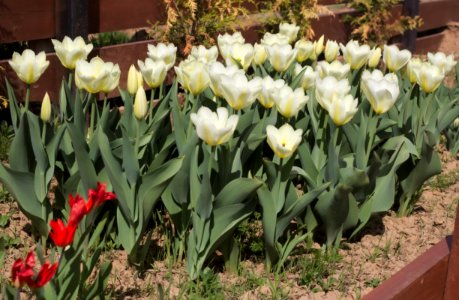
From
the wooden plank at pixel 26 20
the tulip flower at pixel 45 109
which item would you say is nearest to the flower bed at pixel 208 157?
the tulip flower at pixel 45 109

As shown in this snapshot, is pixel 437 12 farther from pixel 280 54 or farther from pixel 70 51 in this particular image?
pixel 70 51

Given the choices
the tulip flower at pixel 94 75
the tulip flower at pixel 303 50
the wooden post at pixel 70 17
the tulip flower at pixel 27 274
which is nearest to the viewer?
the tulip flower at pixel 27 274

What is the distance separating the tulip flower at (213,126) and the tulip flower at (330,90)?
0.50m

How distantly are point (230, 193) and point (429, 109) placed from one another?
4.97 feet

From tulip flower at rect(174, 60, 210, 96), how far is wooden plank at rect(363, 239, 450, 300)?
3.21 feet

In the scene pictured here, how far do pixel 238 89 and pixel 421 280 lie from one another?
0.84 m

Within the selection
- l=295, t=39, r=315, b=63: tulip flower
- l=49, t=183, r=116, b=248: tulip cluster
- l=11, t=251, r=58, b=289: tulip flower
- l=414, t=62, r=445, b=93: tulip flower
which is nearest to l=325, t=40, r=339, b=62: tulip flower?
l=295, t=39, r=315, b=63: tulip flower

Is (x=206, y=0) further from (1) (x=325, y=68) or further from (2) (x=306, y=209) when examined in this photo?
(2) (x=306, y=209)

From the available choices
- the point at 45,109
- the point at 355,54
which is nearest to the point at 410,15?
the point at 355,54

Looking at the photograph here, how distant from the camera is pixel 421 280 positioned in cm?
235

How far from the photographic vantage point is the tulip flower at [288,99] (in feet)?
9.09

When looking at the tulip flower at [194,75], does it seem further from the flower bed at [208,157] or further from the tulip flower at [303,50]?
the tulip flower at [303,50]

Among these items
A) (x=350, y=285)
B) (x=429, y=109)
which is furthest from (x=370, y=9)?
(x=350, y=285)

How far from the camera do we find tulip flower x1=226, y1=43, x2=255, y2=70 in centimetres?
336
